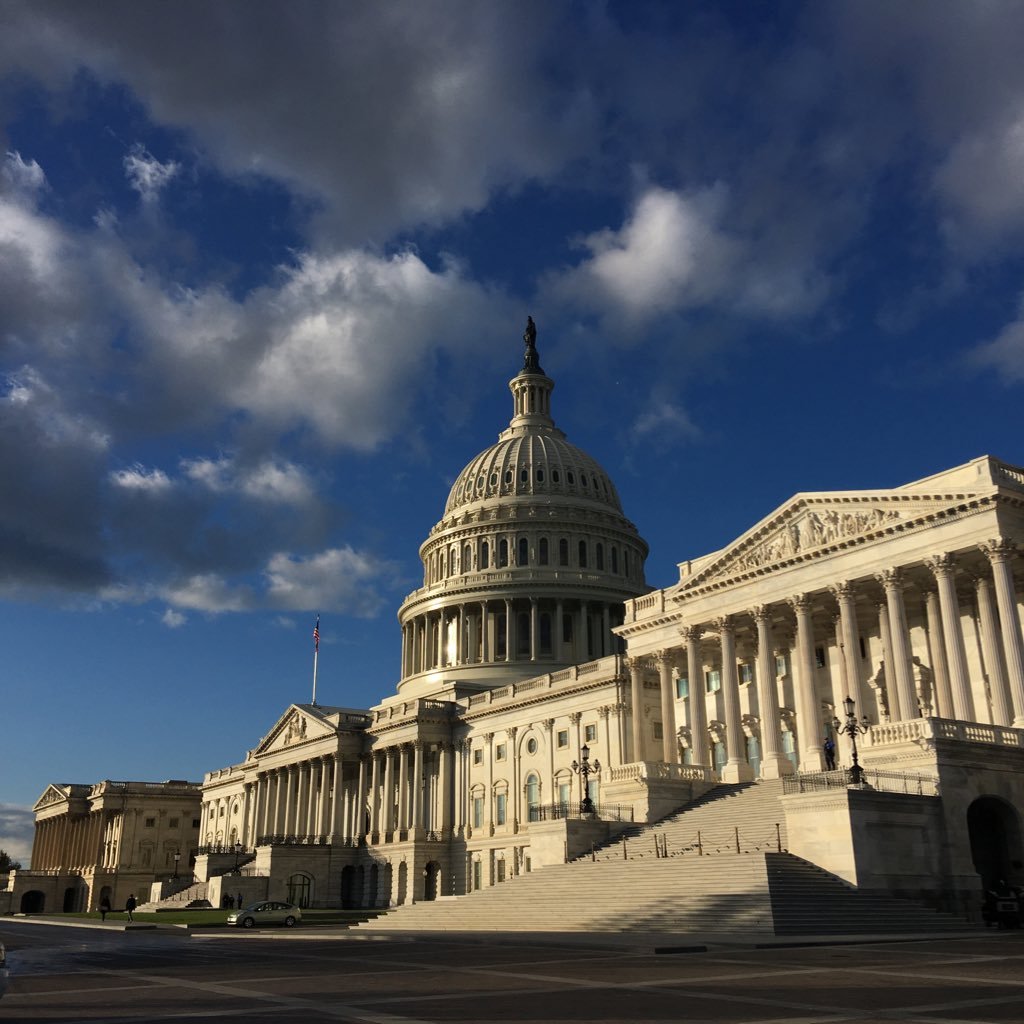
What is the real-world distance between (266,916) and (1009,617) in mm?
42776

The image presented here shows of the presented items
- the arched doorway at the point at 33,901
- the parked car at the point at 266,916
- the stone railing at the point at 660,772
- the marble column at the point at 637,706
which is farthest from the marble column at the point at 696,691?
the arched doorway at the point at 33,901

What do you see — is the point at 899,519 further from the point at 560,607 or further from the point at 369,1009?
the point at 560,607

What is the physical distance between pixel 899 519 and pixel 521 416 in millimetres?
95733

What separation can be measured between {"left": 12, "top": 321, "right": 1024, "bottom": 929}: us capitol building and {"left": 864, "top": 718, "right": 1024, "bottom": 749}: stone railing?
99 millimetres

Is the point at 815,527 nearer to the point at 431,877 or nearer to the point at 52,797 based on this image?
the point at 431,877

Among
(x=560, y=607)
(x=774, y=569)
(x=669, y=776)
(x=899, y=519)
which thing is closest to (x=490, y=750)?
(x=560, y=607)

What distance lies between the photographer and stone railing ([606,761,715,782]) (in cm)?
6106

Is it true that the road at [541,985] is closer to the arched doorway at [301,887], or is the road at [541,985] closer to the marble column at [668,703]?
the marble column at [668,703]

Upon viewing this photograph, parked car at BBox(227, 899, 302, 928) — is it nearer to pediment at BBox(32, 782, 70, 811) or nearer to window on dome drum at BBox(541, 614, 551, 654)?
window on dome drum at BBox(541, 614, 551, 654)

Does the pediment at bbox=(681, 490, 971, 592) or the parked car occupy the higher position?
the pediment at bbox=(681, 490, 971, 592)

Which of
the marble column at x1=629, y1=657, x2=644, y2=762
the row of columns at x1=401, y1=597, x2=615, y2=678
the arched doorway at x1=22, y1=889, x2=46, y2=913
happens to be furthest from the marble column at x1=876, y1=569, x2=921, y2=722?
the arched doorway at x1=22, y1=889, x2=46, y2=913

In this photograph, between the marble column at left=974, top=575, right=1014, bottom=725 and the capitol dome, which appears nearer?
the marble column at left=974, top=575, right=1014, bottom=725

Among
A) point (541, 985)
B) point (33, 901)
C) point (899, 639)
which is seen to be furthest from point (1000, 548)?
point (33, 901)

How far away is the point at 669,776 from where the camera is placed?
6266 centimetres
